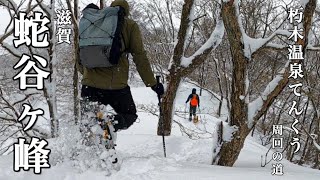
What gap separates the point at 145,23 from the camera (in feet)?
82.6

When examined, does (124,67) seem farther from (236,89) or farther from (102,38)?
(236,89)

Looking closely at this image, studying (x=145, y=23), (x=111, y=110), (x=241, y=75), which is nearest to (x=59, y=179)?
(x=111, y=110)

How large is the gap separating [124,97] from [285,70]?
2.17 m

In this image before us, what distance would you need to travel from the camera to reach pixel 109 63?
3588 millimetres

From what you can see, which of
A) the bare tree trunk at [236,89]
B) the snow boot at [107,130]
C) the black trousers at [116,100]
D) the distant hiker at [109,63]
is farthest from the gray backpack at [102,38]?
the bare tree trunk at [236,89]

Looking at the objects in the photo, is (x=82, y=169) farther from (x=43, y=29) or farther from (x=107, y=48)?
(x=43, y=29)

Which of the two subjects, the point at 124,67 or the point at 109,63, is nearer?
the point at 109,63

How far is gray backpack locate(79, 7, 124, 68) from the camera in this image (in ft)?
11.6

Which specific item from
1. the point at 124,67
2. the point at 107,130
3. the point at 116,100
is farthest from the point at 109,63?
the point at 107,130

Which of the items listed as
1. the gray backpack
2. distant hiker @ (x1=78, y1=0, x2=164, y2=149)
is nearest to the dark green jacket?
distant hiker @ (x1=78, y1=0, x2=164, y2=149)

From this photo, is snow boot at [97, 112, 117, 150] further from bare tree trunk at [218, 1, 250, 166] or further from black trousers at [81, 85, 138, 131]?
bare tree trunk at [218, 1, 250, 166]

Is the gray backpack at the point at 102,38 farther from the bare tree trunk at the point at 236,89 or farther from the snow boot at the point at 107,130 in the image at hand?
the bare tree trunk at the point at 236,89

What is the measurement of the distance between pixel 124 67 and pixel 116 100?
362 millimetres

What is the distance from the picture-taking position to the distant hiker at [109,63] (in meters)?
3.56
